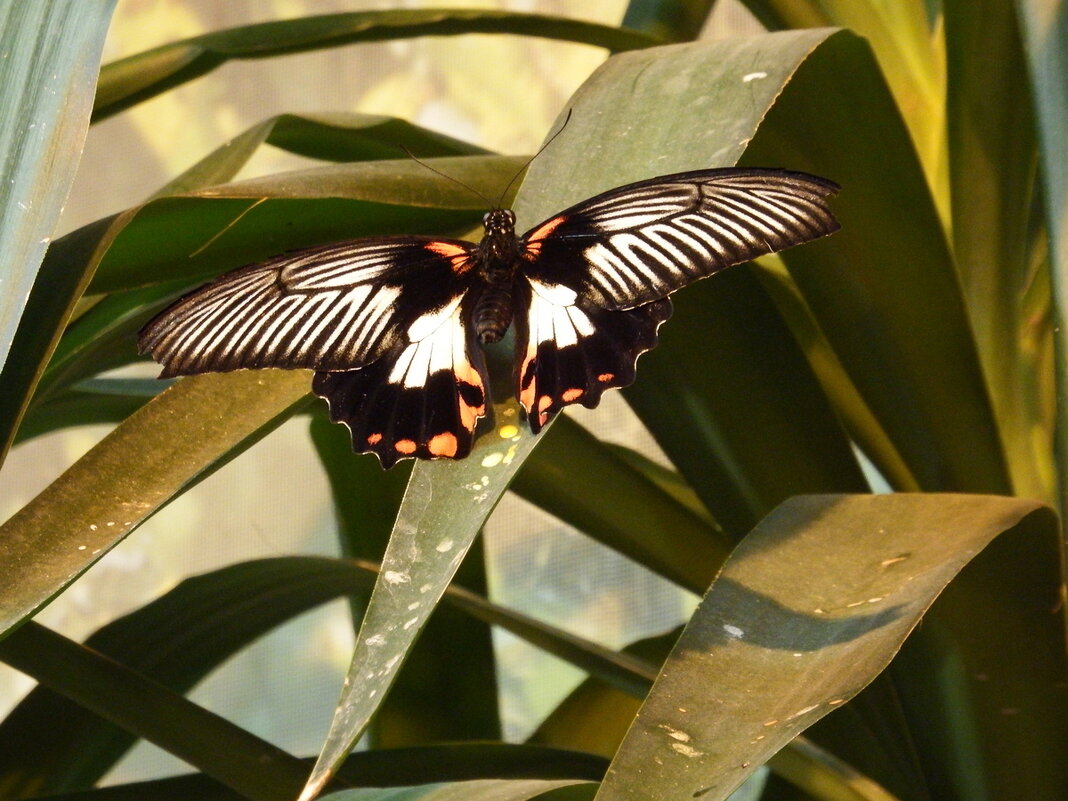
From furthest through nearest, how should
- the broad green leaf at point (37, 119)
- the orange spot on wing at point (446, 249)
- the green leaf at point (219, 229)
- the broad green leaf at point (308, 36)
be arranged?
the broad green leaf at point (308, 36), the orange spot on wing at point (446, 249), the green leaf at point (219, 229), the broad green leaf at point (37, 119)

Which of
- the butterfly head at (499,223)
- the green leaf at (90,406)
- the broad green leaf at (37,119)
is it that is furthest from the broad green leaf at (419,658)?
the broad green leaf at (37,119)

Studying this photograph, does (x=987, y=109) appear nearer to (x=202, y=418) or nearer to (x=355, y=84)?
(x=202, y=418)

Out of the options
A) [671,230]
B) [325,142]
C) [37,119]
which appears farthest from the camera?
[325,142]

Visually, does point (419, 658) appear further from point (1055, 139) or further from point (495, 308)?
point (1055, 139)

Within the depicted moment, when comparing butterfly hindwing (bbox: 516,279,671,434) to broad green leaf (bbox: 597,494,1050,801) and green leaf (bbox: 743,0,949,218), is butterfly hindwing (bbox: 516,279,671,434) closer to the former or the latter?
broad green leaf (bbox: 597,494,1050,801)

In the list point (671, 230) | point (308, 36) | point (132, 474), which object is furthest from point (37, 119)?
point (308, 36)

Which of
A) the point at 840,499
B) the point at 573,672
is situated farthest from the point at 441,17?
the point at 573,672

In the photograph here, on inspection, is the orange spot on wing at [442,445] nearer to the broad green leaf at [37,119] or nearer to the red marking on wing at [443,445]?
the red marking on wing at [443,445]
